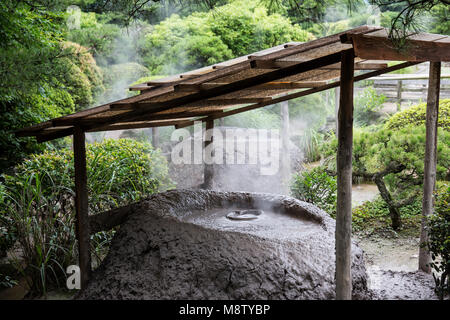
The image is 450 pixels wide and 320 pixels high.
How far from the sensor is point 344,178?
2.89 m

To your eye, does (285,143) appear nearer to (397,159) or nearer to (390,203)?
(390,203)

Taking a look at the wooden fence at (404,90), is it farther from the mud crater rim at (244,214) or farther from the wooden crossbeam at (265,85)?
the mud crater rim at (244,214)

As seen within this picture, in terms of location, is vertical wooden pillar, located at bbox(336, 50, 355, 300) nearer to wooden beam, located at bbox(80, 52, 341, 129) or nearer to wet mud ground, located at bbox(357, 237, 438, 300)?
wooden beam, located at bbox(80, 52, 341, 129)

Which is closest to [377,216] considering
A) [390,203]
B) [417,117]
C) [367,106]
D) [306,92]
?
[390,203]

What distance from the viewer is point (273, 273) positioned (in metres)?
3.01

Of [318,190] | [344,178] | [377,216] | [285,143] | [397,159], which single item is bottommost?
[377,216]

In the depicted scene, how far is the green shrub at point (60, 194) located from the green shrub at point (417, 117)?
442 centimetres

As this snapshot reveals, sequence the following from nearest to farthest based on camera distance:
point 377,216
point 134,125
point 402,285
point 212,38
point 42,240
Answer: point 42,240 < point 402,285 < point 134,125 < point 377,216 < point 212,38

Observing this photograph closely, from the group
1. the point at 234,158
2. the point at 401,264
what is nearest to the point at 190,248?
the point at 401,264

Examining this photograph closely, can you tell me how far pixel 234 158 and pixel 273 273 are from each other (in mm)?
5186

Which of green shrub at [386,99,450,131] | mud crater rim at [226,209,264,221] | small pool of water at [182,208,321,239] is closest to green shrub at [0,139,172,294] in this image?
small pool of water at [182,208,321,239]

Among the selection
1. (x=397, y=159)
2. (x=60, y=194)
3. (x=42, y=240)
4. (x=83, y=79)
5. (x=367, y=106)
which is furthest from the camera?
(x=367, y=106)

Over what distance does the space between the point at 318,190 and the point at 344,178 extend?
3473 mm
